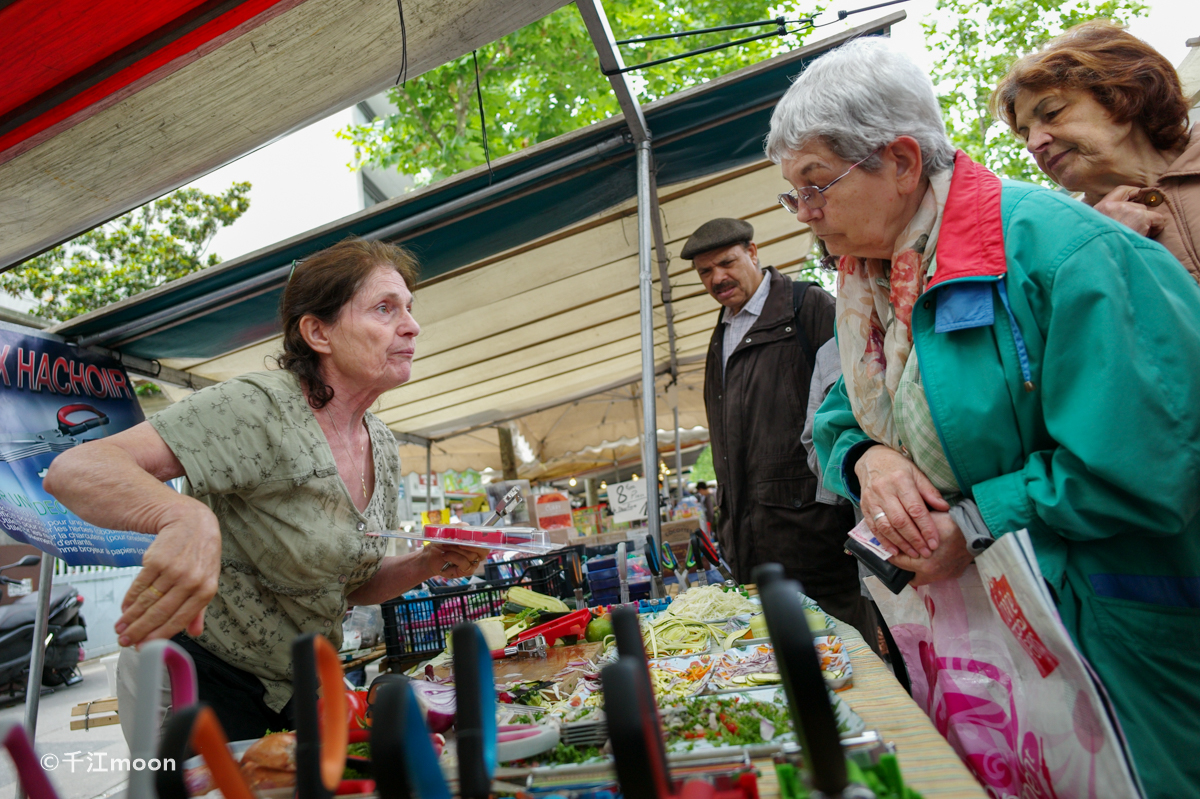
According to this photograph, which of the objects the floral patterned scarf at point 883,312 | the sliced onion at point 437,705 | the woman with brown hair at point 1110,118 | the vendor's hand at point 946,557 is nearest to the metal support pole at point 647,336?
the floral patterned scarf at point 883,312

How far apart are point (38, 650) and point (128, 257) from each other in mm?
13991

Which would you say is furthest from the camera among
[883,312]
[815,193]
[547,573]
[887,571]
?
[547,573]

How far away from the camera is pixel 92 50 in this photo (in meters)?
2.03

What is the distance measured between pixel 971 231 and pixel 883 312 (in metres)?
0.36

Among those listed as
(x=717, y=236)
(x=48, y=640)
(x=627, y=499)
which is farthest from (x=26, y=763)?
(x=48, y=640)

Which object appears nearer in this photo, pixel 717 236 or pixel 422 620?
pixel 422 620

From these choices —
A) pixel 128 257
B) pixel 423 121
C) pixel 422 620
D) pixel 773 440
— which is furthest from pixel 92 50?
pixel 128 257

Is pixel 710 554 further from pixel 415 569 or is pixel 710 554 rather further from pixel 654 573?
pixel 415 569

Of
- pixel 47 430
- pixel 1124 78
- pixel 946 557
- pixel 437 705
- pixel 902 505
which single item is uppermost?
pixel 47 430

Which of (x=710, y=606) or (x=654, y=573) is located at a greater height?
(x=654, y=573)

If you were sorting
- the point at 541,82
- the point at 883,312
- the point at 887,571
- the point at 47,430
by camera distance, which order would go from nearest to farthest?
1. the point at 887,571
2. the point at 883,312
3. the point at 47,430
4. the point at 541,82

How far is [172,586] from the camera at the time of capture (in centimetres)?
109

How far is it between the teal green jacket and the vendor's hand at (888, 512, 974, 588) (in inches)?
3.1

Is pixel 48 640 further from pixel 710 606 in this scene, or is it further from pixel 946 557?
pixel 946 557
